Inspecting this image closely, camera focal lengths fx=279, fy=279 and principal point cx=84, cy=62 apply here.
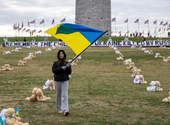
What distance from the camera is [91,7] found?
3017 inches

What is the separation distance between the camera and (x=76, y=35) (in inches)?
309

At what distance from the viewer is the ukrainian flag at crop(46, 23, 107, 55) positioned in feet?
24.5

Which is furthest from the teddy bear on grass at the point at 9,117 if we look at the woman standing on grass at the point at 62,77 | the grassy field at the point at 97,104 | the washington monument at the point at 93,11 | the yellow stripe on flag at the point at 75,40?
the washington monument at the point at 93,11

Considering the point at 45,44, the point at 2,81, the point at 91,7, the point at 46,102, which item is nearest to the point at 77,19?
the point at 91,7

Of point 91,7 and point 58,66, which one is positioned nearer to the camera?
point 58,66

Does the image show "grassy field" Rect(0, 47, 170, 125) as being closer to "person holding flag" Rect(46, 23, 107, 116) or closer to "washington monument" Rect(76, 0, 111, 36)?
"person holding flag" Rect(46, 23, 107, 116)

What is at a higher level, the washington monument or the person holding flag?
the washington monument

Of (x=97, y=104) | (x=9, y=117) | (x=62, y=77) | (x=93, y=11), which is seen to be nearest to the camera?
(x=9, y=117)

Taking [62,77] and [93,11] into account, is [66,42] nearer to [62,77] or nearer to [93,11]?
[62,77]

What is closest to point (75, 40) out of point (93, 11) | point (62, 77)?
point (62, 77)

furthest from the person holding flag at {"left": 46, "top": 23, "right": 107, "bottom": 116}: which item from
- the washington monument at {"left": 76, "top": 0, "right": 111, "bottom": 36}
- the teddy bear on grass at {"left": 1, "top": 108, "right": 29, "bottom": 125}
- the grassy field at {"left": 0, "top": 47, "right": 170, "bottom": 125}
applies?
the washington monument at {"left": 76, "top": 0, "right": 111, "bottom": 36}

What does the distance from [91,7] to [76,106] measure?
69.6 meters

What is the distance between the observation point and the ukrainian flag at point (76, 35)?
24.5 ft

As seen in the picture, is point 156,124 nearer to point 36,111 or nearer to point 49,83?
point 36,111
